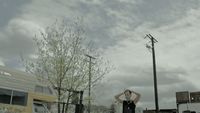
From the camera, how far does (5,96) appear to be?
72.2 feet

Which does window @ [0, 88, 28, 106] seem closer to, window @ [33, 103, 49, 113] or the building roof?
the building roof

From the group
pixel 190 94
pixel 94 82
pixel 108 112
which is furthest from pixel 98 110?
pixel 94 82

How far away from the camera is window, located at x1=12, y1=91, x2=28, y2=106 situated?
2264 cm

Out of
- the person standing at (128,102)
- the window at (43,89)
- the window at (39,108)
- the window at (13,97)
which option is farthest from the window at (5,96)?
the person standing at (128,102)

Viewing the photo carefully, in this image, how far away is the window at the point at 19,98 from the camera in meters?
22.6

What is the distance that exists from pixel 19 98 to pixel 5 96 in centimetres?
142

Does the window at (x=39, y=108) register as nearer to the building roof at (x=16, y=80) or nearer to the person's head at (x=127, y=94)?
the building roof at (x=16, y=80)

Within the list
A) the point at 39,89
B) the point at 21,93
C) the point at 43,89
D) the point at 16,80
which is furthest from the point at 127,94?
the point at 43,89

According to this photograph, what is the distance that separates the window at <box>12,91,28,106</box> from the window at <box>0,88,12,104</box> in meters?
0.38

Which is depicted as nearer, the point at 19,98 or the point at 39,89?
the point at 19,98

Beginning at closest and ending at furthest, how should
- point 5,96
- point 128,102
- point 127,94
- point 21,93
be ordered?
point 128,102
point 127,94
point 5,96
point 21,93

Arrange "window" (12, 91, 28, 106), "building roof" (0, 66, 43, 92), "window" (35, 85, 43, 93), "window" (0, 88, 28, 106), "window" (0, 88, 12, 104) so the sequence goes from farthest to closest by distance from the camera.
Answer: "window" (35, 85, 43, 93), "window" (12, 91, 28, 106), "building roof" (0, 66, 43, 92), "window" (0, 88, 28, 106), "window" (0, 88, 12, 104)

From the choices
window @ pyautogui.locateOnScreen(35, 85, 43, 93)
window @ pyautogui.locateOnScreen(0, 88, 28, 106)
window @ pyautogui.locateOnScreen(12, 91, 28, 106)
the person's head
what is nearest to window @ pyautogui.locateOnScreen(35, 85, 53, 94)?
window @ pyautogui.locateOnScreen(35, 85, 43, 93)

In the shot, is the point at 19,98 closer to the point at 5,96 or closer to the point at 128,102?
the point at 5,96
